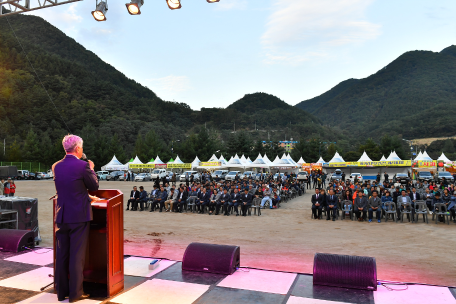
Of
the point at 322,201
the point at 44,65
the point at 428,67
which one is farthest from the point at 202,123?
the point at 322,201

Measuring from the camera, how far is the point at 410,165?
116ft

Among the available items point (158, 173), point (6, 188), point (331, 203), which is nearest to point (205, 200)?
point (331, 203)

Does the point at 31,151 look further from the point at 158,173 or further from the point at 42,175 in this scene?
the point at 158,173

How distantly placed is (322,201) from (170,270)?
398 inches

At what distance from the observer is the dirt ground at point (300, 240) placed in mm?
6457

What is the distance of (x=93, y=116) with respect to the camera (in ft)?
321

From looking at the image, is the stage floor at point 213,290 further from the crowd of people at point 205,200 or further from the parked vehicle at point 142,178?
the parked vehicle at point 142,178

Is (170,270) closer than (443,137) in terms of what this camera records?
Yes

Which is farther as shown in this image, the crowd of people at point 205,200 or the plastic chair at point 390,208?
the crowd of people at point 205,200

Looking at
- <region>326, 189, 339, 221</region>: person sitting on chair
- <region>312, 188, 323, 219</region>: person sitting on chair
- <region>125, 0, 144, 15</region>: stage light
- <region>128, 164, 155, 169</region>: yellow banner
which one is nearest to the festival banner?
<region>326, 189, 339, 221</region>: person sitting on chair

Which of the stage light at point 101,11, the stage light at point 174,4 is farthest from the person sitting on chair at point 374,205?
the stage light at point 101,11

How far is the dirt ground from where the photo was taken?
6457 millimetres

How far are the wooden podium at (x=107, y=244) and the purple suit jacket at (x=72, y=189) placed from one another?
218 mm

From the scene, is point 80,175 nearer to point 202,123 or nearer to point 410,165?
point 410,165
